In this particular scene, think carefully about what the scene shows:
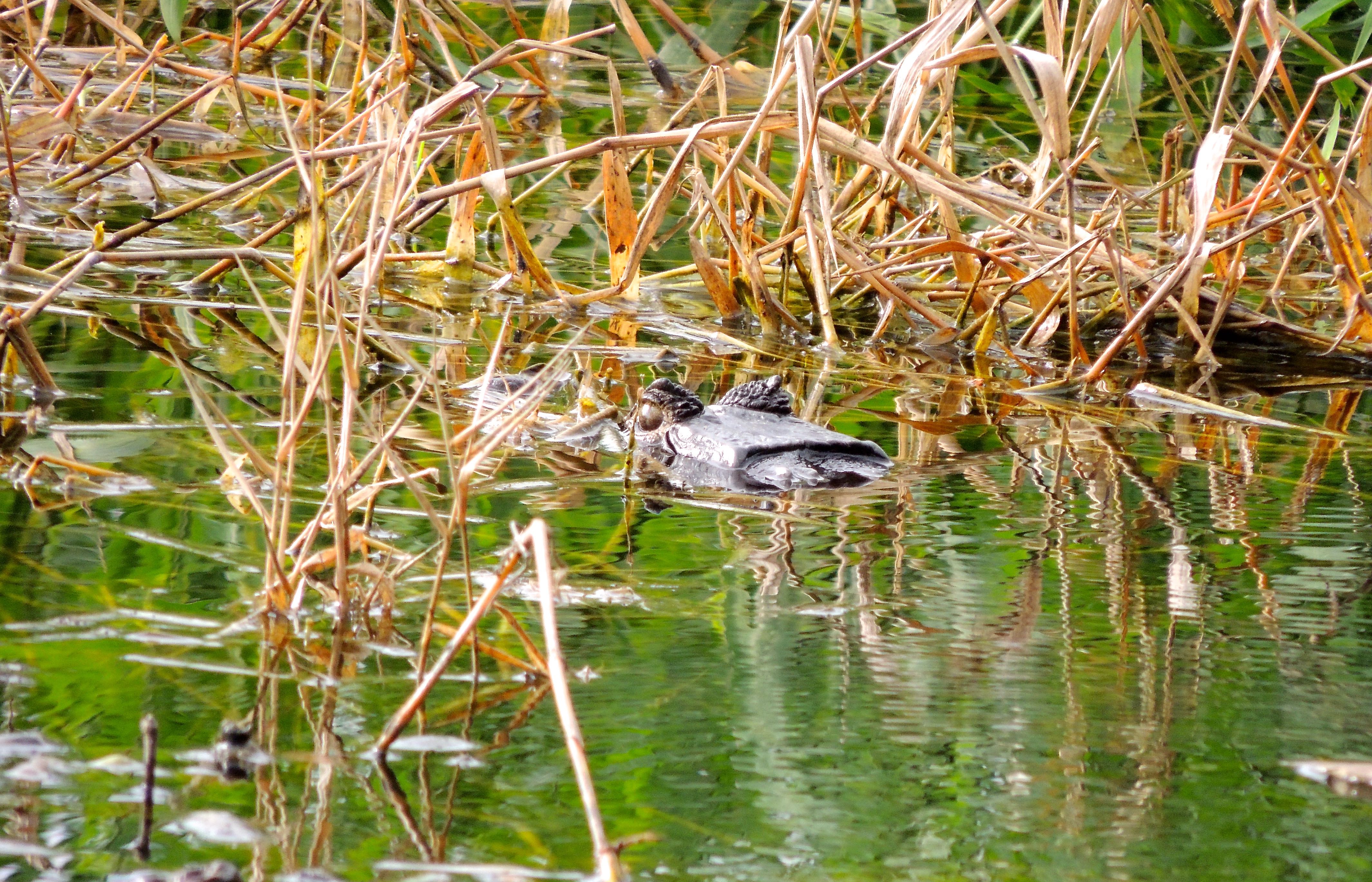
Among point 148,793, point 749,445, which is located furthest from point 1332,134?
point 148,793

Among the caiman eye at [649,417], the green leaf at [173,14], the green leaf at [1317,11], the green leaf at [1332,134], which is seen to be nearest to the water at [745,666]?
the caiman eye at [649,417]

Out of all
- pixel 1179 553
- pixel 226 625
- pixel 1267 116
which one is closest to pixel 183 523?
pixel 226 625

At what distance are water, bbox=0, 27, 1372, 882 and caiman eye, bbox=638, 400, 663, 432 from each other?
15 cm

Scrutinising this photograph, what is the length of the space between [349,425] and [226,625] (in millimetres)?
337

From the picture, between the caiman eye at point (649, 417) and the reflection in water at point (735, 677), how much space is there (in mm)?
242

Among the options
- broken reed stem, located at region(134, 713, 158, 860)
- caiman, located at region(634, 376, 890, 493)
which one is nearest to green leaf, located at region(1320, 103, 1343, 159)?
caiman, located at region(634, 376, 890, 493)

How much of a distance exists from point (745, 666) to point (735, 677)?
0.05 m

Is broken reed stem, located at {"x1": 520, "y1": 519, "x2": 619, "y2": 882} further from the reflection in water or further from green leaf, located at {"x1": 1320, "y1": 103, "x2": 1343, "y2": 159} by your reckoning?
green leaf, located at {"x1": 1320, "y1": 103, "x2": 1343, "y2": 159}

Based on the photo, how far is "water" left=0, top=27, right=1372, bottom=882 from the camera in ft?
5.43

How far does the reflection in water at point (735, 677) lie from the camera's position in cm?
166

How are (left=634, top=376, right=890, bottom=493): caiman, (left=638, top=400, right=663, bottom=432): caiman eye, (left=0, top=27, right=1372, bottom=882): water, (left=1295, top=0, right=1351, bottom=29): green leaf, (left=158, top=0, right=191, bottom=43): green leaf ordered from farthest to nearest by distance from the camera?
(left=1295, top=0, right=1351, bottom=29): green leaf, (left=158, top=0, right=191, bottom=43): green leaf, (left=638, top=400, right=663, bottom=432): caiman eye, (left=634, top=376, right=890, bottom=493): caiman, (left=0, top=27, right=1372, bottom=882): water

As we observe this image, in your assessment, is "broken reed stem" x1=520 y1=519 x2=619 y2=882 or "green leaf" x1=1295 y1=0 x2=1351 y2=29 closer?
"broken reed stem" x1=520 y1=519 x2=619 y2=882

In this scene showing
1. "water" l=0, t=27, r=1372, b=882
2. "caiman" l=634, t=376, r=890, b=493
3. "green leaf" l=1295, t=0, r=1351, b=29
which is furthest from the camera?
"green leaf" l=1295, t=0, r=1351, b=29

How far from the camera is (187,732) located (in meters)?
1.81
